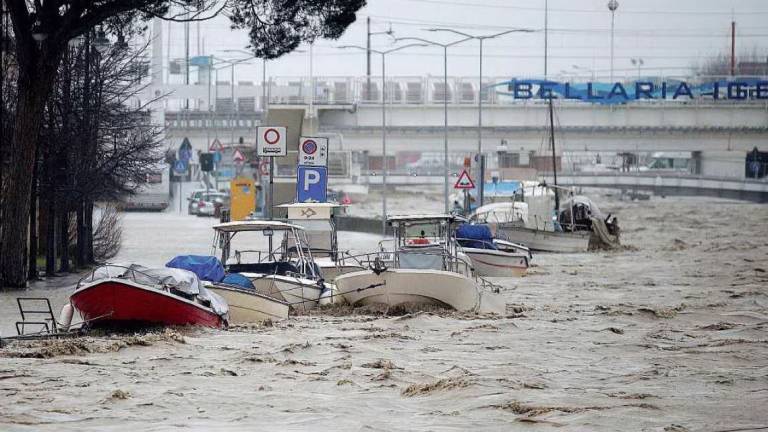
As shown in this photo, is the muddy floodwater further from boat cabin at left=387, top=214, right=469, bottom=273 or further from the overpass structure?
the overpass structure

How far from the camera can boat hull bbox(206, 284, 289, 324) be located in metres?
27.6

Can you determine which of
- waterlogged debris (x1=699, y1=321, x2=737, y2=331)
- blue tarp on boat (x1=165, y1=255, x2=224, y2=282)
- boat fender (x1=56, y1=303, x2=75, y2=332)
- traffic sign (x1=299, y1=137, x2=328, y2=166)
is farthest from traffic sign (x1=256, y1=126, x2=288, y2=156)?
boat fender (x1=56, y1=303, x2=75, y2=332)

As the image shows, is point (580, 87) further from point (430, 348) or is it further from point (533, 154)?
point (430, 348)

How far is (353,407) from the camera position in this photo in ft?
61.4

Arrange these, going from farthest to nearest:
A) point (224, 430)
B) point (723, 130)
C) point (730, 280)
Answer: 1. point (723, 130)
2. point (730, 280)
3. point (224, 430)

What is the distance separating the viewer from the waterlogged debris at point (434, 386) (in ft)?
65.3

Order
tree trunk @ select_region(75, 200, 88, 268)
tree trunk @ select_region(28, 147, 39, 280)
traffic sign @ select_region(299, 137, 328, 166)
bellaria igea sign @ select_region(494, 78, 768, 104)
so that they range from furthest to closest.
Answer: bellaria igea sign @ select_region(494, 78, 768, 104), tree trunk @ select_region(75, 200, 88, 268), traffic sign @ select_region(299, 137, 328, 166), tree trunk @ select_region(28, 147, 39, 280)

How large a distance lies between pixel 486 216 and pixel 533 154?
4096cm

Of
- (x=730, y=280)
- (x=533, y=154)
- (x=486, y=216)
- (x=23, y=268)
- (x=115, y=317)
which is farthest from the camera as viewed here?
(x=533, y=154)

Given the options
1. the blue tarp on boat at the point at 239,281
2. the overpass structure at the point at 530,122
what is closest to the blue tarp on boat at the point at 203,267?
the blue tarp on boat at the point at 239,281

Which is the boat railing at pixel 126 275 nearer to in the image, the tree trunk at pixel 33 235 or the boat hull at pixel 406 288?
the boat hull at pixel 406 288

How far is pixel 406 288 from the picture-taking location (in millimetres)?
29797

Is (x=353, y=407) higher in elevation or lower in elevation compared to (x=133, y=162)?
lower

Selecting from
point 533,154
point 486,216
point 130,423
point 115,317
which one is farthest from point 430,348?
point 533,154
